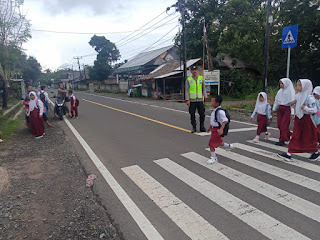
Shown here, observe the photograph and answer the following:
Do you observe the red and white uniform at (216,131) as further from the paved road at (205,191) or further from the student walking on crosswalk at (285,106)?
the student walking on crosswalk at (285,106)

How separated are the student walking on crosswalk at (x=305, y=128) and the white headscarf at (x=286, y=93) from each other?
89cm

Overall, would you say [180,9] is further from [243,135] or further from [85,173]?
[85,173]

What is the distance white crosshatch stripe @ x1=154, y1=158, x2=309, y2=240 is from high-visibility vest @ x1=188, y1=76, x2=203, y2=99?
3.61m

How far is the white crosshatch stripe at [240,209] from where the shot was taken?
274 cm

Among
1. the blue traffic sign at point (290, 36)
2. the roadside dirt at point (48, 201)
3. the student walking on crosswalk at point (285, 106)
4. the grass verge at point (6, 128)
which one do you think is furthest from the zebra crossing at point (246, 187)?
the grass verge at point (6, 128)

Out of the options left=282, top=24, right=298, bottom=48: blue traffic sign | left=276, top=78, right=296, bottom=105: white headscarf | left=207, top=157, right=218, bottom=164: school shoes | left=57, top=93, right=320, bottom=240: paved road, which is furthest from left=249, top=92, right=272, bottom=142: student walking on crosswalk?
left=282, top=24, right=298, bottom=48: blue traffic sign

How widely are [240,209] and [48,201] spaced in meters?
2.80

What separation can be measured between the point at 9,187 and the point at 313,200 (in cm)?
483

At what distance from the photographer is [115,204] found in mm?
3545

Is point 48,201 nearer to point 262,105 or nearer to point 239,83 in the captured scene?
point 262,105

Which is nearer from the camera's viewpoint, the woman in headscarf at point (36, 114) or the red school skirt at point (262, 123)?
the red school skirt at point (262, 123)

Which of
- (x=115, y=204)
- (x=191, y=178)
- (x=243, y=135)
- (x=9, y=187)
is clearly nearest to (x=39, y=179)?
(x=9, y=187)

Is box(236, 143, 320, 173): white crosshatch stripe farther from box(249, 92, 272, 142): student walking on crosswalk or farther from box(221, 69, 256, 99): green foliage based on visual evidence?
box(221, 69, 256, 99): green foliage

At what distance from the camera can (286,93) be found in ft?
19.8
